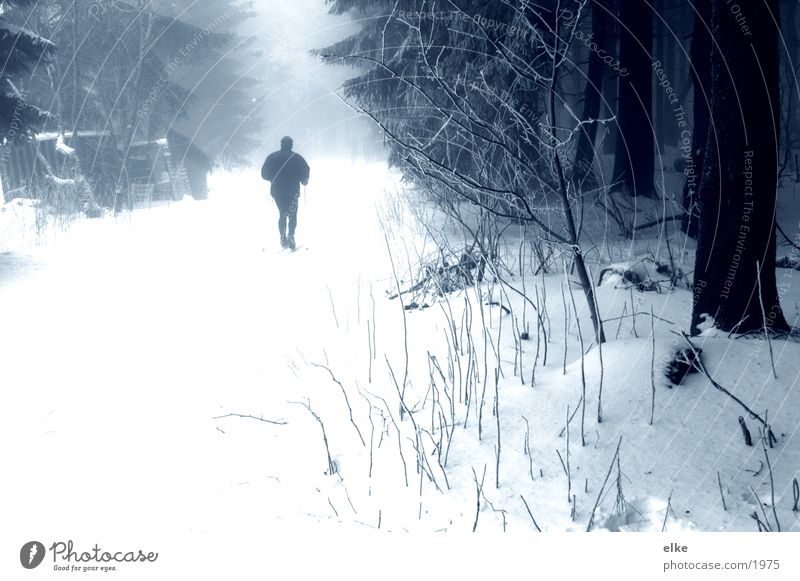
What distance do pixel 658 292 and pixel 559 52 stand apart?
2.06 meters

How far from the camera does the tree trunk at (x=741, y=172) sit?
326 centimetres

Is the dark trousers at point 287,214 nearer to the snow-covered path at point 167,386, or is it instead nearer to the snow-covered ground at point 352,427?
the snow-covered path at point 167,386

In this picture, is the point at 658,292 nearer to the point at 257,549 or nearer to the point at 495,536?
the point at 495,536

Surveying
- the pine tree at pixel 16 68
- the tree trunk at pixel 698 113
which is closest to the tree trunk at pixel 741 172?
the tree trunk at pixel 698 113

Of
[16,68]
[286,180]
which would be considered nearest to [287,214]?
[286,180]

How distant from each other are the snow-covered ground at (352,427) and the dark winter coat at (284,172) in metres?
3.20

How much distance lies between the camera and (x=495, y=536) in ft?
7.14

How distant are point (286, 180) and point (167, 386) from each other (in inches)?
198

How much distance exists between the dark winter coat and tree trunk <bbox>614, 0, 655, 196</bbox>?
4440 millimetres

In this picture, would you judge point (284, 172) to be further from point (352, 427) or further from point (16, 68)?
point (352, 427)

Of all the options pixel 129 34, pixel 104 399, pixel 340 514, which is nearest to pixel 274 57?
pixel 104 399

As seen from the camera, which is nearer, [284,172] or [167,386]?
[167,386]

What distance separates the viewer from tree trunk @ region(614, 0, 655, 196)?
879 cm

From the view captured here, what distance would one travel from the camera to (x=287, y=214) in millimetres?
8023
